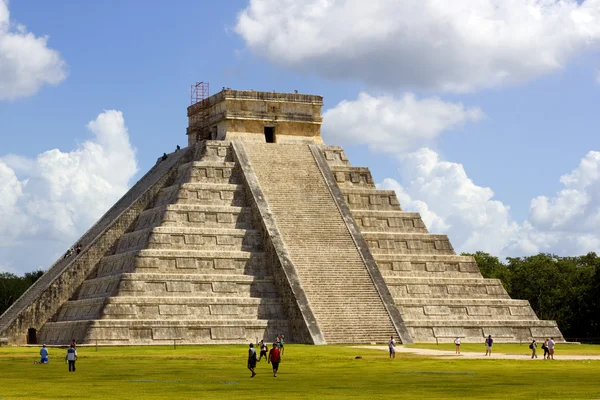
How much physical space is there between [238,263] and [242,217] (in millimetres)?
3549

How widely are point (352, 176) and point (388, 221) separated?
152 inches

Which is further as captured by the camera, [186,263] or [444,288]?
[444,288]

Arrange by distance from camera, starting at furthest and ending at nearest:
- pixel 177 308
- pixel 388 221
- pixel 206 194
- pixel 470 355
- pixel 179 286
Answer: pixel 388 221, pixel 206 194, pixel 179 286, pixel 177 308, pixel 470 355

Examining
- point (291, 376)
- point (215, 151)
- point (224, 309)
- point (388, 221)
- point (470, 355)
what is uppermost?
point (215, 151)

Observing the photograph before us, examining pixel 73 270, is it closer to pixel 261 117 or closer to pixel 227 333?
pixel 227 333

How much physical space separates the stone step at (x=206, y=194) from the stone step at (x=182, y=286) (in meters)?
5.68

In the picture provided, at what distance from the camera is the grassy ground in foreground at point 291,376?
27.6 m

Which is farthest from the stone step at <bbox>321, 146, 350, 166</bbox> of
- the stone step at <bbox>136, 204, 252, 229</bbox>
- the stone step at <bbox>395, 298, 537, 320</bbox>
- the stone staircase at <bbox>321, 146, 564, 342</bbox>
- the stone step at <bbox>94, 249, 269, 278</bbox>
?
the stone step at <bbox>395, 298, 537, 320</bbox>

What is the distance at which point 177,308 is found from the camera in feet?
A: 163

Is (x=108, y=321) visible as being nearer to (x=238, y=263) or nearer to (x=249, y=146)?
(x=238, y=263)

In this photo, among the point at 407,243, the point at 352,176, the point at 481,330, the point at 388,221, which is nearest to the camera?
the point at 481,330

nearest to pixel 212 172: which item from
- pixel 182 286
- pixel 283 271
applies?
pixel 283 271

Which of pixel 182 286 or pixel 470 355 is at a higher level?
pixel 182 286

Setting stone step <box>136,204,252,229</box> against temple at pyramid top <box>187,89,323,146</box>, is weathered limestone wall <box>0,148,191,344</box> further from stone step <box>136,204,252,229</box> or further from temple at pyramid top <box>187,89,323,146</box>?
temple at pyramid top <box>187,89,323,146</box>
